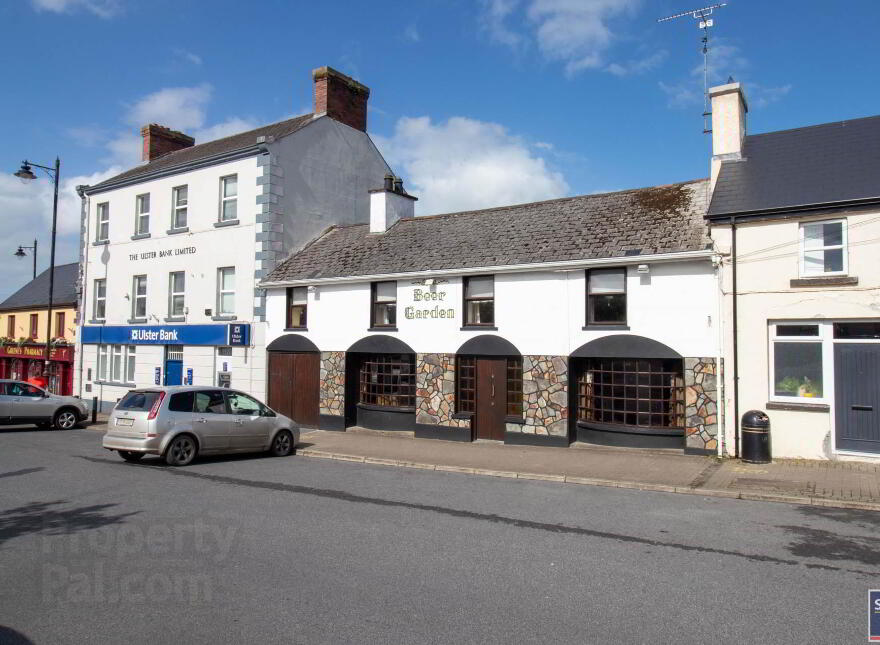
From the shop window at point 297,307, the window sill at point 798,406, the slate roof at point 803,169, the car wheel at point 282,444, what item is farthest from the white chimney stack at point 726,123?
the shop window at point 297,307

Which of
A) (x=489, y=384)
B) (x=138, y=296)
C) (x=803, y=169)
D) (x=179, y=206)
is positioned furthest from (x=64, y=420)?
(x=803, y=169)

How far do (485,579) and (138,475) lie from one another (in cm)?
791

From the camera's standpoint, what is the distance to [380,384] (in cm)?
1878

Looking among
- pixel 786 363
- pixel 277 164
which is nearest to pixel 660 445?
pixel 786 363

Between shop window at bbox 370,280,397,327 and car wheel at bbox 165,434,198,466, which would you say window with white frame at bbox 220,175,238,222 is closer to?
shop window at bbox 370,280,397,327

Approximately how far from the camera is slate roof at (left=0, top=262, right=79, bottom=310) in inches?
1228

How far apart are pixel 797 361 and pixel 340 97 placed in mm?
17727

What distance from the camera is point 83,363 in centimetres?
2641

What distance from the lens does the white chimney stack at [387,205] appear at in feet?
69.6

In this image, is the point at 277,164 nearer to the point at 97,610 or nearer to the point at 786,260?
the point at 786,260

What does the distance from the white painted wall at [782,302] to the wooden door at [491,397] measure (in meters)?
5.23

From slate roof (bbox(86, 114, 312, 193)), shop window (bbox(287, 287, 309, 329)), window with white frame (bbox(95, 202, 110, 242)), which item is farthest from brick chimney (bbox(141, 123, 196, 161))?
shop window (bbox(287, 287, 309, 329))

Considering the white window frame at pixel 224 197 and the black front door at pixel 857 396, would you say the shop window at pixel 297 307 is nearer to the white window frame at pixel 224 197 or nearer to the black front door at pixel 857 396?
the white window frame at pixel 224 197

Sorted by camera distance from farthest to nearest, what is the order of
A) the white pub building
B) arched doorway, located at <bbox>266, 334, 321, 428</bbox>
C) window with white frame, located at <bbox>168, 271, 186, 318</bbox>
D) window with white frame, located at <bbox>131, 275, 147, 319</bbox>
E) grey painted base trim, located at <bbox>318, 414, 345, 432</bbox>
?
window with white frame, located at <bbox>131, 275, 147, 319</bbox> < window with white frame, located at <bbox>168, 271, 186, 318</bbox> < the white pub building < arched doorway, located at <bbox>266, 334, 321, 428</bbox> < grey painted base trim, located at <bbox>318, 414, 345, 432</bbox>
